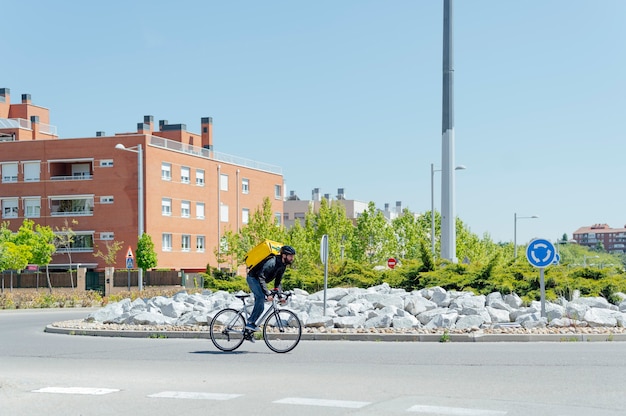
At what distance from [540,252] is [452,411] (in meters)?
10.5

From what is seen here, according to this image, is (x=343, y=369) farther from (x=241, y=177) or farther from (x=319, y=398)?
(x=241, y=177)

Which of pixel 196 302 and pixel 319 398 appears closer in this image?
pixel 319 398

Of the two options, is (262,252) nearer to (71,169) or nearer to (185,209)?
(71,169)

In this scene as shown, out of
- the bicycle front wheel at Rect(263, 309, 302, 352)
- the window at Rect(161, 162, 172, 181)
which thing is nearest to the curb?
the bicycle front wheel at Rect(263, 309, 302, 352)

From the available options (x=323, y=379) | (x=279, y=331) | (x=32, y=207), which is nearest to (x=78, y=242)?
(x=32, y=207)

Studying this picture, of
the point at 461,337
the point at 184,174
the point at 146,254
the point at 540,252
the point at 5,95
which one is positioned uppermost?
the point at 5,95

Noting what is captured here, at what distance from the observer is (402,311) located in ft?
63.4

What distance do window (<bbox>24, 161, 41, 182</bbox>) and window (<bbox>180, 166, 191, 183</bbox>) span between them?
11.3 m

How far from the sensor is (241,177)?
86.0m

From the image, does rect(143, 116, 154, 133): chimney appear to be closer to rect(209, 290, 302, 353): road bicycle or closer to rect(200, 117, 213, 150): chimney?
rect(200, 117, 213, 150): chimney

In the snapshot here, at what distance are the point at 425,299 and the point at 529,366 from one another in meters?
8.54

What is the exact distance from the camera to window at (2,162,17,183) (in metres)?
75.0

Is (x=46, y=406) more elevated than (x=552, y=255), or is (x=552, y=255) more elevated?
(x=552, y=255)

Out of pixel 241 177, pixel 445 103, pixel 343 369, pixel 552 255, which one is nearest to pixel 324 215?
pixel 241 177
